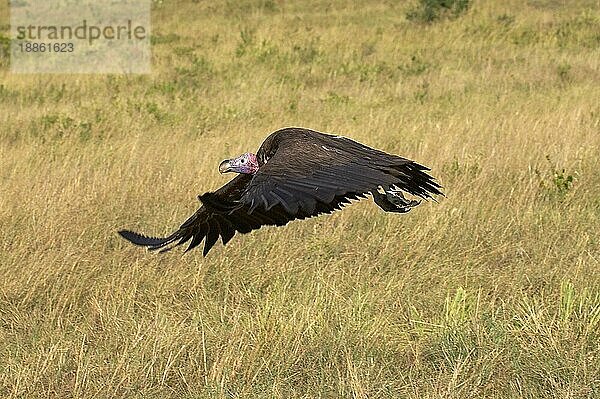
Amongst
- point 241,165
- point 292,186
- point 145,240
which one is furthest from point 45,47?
point 292,186

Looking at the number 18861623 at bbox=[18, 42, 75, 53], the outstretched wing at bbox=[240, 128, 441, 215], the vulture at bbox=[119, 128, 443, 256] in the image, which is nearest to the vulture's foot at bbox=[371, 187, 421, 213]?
the vulture at bbox=[119, 128, 443, 256]

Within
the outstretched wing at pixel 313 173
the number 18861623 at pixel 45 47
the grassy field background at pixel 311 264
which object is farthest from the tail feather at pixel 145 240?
the number 18861623 at pixel 45 47

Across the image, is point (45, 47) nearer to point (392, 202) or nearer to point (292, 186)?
point (392, 202)

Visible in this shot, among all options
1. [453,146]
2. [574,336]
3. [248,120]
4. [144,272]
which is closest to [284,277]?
[144,272]

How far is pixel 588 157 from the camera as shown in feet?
18.9

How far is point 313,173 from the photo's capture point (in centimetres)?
220

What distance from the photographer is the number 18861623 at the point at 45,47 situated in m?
13.6

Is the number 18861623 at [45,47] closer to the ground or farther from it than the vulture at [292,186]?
closer to the ground

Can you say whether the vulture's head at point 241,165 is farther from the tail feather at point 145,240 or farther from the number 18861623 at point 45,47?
the number 18861623 at point 45,47

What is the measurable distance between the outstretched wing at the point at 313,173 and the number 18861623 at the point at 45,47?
1130 centimetres

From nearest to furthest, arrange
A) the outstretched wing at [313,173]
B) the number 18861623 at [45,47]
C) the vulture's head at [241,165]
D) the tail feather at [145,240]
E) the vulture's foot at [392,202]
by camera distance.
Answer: the outstretched wing at [313,173]
the tail feather at [145,240]
the vulture's head at [241,165]
the vulture's foot at [392,202]
the number 18861623 at [45,47]

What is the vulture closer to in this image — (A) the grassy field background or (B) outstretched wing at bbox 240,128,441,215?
(B) outstretched wing at bbox 240,128,441,215

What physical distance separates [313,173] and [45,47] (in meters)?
13.1

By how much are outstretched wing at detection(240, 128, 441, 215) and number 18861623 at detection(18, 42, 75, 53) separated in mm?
11303
